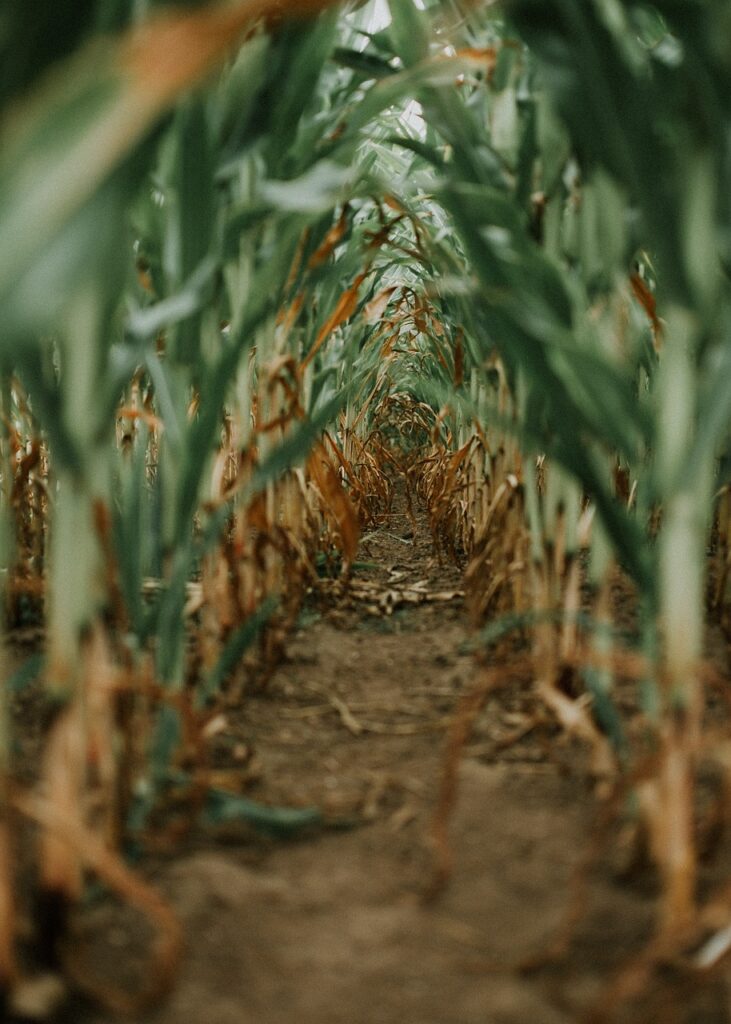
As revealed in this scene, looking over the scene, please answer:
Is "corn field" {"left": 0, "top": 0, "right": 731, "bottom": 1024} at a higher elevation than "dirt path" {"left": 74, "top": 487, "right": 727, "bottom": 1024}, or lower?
higher

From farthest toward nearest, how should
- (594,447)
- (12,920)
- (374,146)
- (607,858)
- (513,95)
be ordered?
1. (374,146)
2. (513,95)
3. (594,447)
4. (607,858)
5. (12,920)

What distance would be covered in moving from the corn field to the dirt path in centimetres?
2

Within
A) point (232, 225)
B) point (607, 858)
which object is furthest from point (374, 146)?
point (607, 858)

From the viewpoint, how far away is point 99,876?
51 cm

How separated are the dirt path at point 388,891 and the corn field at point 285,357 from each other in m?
0.02

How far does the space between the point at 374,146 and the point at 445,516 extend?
78 cm

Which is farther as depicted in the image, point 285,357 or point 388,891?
point 285,357

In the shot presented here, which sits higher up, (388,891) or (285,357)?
(285,357)

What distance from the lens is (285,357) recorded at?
0.91 metres

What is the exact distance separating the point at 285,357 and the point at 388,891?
56 cm

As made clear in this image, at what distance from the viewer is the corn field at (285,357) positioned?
35cm

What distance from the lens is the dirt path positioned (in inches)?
17.2

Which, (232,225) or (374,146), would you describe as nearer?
(232,225)

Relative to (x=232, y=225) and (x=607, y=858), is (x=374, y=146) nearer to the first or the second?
(x=232, y=225)
